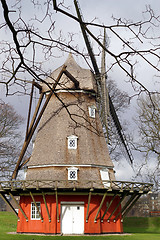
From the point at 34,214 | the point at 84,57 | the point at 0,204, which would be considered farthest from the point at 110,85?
the point at 0,204

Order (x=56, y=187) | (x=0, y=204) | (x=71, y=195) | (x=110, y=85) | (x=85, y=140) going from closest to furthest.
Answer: (x=56, y=187) < (x=71, y=195) < (x=85, y=140) < (x=110, y=85) < (x=0, y=204)

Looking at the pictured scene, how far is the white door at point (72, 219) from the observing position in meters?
17.6

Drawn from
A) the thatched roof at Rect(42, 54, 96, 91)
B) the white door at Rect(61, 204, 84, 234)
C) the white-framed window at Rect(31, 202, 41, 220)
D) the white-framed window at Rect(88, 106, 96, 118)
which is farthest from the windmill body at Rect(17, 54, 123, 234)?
the white-framed window at Rect(88, 106, 96, 118)

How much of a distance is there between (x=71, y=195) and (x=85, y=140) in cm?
311

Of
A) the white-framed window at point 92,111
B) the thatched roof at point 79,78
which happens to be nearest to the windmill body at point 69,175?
the thatched roof at point 79,78

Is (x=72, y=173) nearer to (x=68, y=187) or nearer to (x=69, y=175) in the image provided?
(x=69, y=175)

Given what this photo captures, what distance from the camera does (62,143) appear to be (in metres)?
18.9

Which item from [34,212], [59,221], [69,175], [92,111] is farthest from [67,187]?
[92,111]

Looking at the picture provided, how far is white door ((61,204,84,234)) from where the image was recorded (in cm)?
1756

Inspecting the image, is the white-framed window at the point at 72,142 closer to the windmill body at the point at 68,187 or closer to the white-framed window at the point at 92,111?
the windmill body at the point at 68,187

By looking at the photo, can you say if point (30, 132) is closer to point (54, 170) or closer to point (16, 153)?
point (54, 170)

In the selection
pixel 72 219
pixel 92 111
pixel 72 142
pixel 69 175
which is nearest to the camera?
pixel 72 219

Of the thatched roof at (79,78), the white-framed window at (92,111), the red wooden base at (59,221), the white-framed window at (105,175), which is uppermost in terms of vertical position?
the thatched roof at (79,78)

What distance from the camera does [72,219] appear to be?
17.7m
